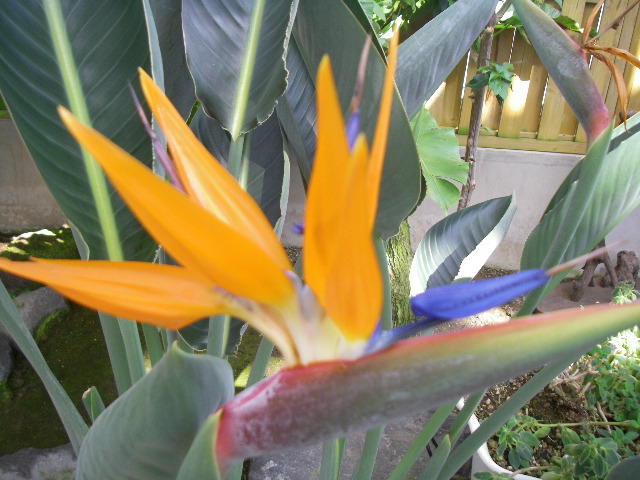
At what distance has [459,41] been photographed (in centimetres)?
49

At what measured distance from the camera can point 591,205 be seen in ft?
1.81

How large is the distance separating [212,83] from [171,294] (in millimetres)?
322

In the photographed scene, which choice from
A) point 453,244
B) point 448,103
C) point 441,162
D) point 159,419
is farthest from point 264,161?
point 448,103

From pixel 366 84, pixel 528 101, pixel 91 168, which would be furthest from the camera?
pixel 528 101

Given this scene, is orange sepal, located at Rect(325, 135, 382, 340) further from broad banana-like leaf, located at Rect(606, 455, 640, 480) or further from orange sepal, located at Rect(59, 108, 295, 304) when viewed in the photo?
broad banana-like leaf, located at Rect(606, 455, 640, 480)

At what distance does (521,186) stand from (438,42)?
1988 millimetres

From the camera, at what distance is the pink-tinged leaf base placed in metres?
0.21

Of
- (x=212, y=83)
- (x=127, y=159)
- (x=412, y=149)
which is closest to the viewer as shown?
(x=127, y=159)

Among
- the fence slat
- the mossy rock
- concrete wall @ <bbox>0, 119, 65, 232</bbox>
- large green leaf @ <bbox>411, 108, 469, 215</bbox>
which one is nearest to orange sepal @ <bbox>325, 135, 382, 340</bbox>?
large green leaf @ <bbox>411, 108, 469, 215</bbox>

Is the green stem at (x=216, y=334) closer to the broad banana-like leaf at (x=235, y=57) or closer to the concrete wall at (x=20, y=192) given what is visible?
the broad banana-like leaf at (x=235, y=57)

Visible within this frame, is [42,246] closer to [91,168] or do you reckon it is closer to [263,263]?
[91,168]

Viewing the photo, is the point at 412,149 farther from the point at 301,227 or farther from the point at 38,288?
the point at 38,288

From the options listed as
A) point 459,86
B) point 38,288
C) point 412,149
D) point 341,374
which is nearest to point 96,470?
point 341,374

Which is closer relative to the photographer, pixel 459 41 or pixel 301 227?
pixel 301 227
